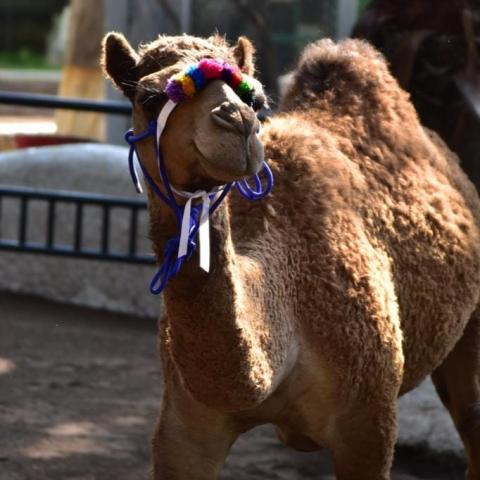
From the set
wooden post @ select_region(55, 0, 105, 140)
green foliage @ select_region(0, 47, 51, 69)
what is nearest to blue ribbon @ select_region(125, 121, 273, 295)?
wooden post @ select_region(55, 0, 105, 140)

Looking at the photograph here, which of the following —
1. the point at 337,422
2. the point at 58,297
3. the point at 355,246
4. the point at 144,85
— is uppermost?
the point at 144,85

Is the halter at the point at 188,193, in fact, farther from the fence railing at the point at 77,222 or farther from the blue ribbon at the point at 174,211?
the fence railing at the point at 77,222

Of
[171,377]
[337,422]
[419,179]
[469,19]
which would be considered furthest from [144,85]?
[469,19]

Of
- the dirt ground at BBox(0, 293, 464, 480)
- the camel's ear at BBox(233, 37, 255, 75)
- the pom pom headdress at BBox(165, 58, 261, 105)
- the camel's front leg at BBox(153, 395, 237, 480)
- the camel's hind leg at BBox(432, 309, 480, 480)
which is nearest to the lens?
the pom pom headdress at BBox(165, 58, 261, 105)

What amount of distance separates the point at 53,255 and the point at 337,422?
5054 millimetres

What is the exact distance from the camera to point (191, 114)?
135 inches

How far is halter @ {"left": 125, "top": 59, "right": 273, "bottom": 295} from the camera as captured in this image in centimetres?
342

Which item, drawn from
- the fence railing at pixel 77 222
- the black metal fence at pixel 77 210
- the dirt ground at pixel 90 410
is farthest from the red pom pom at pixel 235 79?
the fence railing at pixel 77 222

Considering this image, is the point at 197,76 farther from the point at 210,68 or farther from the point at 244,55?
the point at 244,55

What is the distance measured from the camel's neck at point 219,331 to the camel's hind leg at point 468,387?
71.7 inches

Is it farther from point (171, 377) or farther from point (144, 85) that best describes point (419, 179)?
point (144, 85)

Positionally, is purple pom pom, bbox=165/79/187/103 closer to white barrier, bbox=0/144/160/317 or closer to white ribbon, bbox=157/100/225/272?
white ribbon, bbox=157/100/225/272

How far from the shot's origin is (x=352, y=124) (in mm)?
4922

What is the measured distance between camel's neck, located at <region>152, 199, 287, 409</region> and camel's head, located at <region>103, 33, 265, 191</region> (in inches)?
8.6
